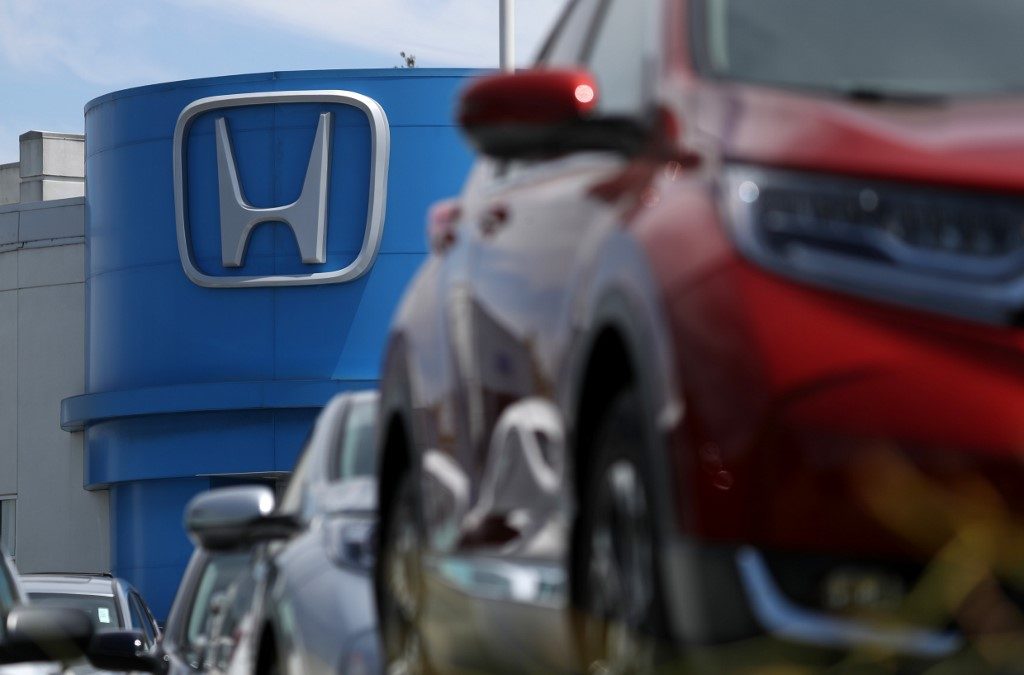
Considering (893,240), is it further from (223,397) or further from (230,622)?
(223,397)

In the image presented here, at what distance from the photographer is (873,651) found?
9.91ft

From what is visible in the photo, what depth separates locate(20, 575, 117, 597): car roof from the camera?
13.7m

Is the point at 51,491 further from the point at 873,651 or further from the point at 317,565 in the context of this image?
the point at 873,651

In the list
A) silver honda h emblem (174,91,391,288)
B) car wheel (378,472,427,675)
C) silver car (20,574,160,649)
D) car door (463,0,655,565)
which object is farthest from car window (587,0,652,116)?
silver honda h emblem (174,91,391,288)

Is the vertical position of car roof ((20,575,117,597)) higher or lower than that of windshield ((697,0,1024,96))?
lower

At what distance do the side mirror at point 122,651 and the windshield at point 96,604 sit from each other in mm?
4822

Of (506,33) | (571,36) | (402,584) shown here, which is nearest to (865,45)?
(571,36)

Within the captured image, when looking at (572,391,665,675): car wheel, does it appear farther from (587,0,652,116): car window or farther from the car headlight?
(587,0,652,116): car window

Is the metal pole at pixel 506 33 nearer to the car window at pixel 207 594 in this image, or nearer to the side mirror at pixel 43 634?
the car window at pixel 207 594

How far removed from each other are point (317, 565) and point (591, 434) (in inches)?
86.7

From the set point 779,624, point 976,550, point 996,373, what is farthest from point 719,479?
point 976,550

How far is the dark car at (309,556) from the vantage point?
553 centimetres

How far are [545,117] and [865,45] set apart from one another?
672 mm

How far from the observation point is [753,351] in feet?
10.4
